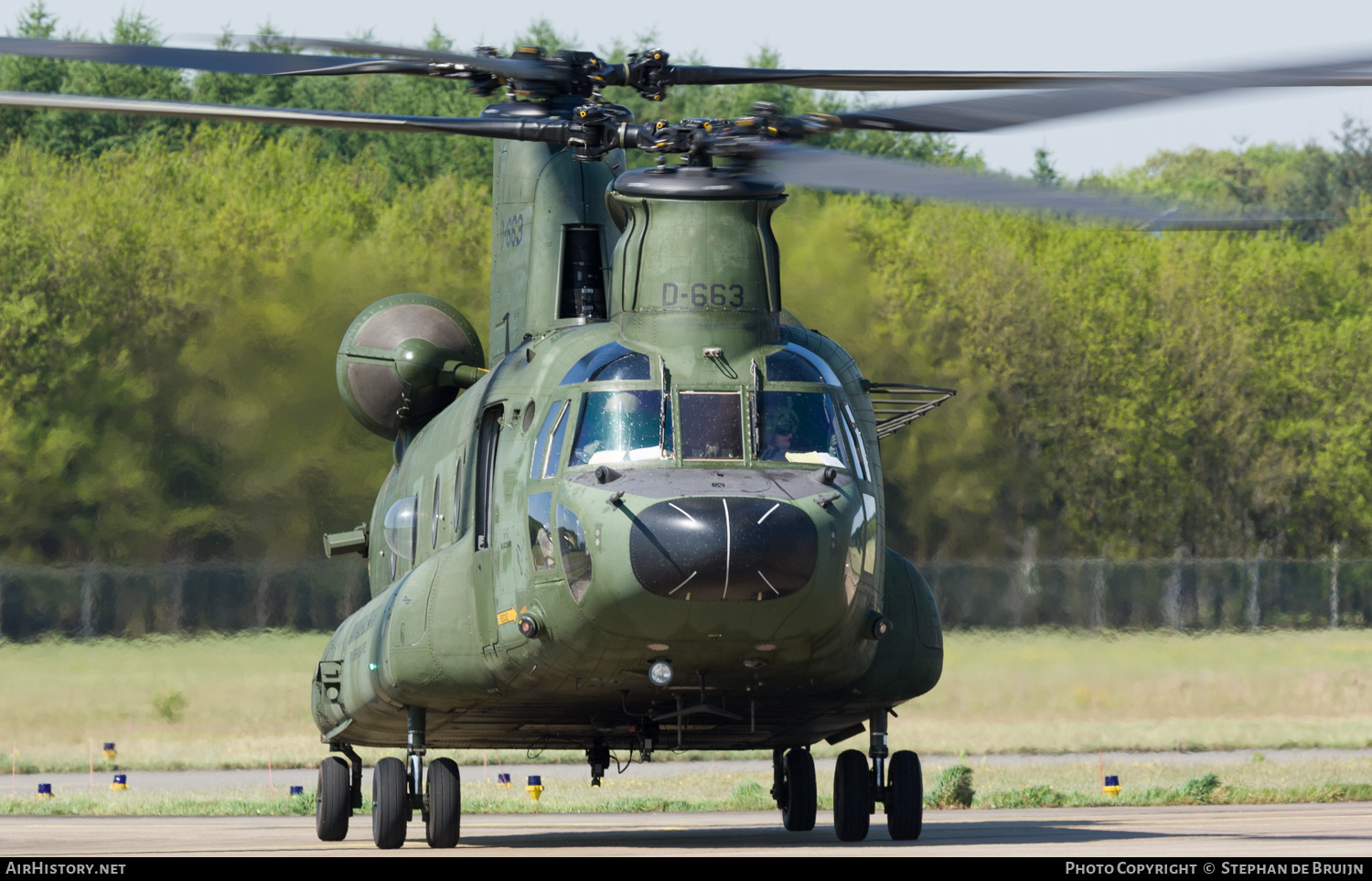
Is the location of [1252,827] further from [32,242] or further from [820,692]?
[32,242]

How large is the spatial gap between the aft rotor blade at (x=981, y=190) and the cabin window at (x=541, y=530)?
2.67 metres

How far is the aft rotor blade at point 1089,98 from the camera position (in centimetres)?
884

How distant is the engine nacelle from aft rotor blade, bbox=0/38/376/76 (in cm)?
446

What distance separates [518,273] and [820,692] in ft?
17.2

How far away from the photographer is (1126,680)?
2697cm

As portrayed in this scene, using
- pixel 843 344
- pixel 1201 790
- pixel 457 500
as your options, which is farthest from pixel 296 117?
pixel 843 344

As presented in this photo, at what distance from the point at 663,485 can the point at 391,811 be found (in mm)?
3798

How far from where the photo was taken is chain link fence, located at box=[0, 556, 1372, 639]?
87.7ft

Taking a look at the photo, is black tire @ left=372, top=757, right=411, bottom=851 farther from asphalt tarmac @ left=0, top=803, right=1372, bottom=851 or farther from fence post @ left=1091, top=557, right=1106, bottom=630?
fence post @ left=1091, top=557, right=1106, bottom=630

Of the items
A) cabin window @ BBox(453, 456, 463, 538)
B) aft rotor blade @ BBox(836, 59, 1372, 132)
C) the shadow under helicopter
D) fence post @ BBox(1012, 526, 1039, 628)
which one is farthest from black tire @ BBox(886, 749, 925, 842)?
fence post @ BBox(1012, 526, 1039, 628)

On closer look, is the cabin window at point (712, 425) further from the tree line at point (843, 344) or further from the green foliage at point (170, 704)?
the tree line at point (843, 344)

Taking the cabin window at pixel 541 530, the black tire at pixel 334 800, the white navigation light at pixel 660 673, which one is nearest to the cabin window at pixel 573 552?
the cabin window at pixel 541 530
